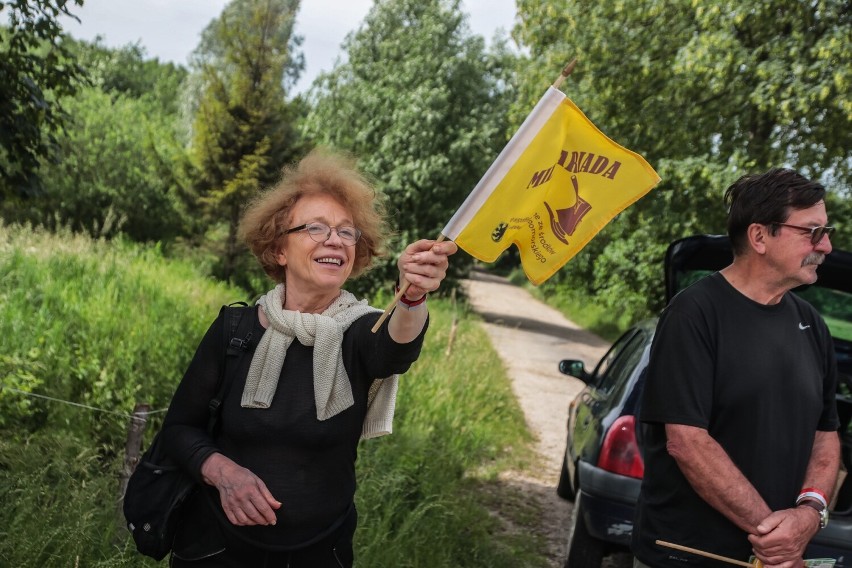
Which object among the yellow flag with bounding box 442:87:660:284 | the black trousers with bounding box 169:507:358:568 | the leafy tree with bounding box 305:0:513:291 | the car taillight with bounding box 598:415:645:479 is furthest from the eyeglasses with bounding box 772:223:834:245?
the leafy tree with bounding box 305:0:513:291

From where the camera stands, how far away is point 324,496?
231cm

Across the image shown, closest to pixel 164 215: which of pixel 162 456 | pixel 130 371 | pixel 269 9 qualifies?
pixel 269 9

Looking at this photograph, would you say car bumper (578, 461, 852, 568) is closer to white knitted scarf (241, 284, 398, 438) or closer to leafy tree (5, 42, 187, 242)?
white knitted scarf (241, 284, 398, 438)

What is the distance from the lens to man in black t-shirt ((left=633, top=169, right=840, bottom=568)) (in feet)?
8.02

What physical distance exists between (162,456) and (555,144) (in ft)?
4.56

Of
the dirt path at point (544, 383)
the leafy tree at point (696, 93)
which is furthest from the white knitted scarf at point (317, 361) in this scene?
the leafy tree at point (696, 93)

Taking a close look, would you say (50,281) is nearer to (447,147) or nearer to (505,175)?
(505,175)

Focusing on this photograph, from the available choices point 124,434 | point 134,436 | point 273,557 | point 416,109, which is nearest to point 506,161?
point 273,557

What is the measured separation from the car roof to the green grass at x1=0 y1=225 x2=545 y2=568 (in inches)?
77.1

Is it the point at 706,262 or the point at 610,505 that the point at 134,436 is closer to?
the point at 610,505

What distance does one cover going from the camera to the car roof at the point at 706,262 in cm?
391

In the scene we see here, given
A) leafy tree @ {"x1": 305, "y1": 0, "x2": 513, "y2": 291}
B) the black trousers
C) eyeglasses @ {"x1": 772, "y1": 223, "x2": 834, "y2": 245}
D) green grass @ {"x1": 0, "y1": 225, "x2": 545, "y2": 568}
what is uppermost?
leafy tree @ {"x1": 305, "y1": 0, "x2": 513, "y2": 291}

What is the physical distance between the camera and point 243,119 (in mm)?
21938

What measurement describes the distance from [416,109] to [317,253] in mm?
22615
